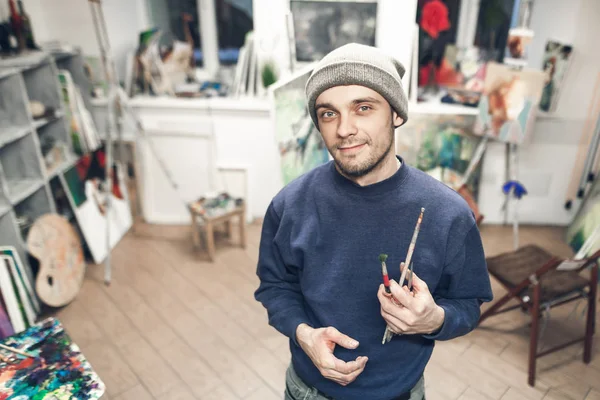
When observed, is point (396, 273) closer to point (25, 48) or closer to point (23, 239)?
point (23, 239)

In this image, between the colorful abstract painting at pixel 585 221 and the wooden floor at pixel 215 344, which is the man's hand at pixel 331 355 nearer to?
the wooden floor at pixel 215 344

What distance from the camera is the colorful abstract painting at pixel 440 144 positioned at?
3465 mm

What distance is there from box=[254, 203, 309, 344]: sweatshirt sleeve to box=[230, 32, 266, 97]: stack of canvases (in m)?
2.28

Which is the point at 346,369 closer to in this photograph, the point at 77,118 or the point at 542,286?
the point at 542,286

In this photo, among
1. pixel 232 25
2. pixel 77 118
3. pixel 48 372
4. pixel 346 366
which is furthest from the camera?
pixel 232 25

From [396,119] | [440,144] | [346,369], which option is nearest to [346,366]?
[346,369]

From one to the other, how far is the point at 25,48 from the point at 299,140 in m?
1.99

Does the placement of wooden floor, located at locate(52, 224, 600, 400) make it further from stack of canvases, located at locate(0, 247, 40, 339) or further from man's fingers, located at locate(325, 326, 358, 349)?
man's fingers, located at locate(325, 326, 358, 349)

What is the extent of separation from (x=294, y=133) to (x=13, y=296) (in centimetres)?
178

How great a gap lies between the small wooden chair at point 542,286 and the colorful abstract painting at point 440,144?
3.34 ft

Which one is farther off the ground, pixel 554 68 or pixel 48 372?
pixel 554 68

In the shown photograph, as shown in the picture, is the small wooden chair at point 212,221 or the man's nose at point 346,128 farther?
the small wooden chair at point 212,221

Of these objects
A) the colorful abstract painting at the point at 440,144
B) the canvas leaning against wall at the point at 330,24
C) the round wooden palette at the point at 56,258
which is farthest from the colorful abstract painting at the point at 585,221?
the round wooden palette at the point at 56,258

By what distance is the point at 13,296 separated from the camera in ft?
8.28
